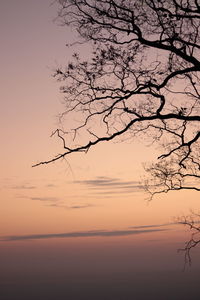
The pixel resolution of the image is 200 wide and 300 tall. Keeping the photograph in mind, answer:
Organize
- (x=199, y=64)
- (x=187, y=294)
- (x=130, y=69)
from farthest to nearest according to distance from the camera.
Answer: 1. (x=187, y=294)
2. (x=130, y=69)
3. (x=199, y=64)

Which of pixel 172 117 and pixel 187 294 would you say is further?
pixel 187 294

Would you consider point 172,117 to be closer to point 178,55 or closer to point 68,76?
point 178,55


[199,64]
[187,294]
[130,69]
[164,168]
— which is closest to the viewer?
[199,64]

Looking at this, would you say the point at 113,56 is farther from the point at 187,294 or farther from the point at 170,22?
the point at 187,294

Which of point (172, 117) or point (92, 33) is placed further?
→ point (92, 33)

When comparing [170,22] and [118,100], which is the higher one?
[170,22]

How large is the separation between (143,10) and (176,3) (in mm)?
872

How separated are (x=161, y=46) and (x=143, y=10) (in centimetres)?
113

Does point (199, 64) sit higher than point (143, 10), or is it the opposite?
point (143, 10)

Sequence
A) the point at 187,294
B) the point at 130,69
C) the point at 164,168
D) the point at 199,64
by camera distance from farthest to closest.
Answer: the point at 187,294 → the point at 164,168 → the point at 130,69 → the point at 199,64

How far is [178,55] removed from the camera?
14227 millimetres

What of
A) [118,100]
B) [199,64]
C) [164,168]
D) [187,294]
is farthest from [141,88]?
[187,294]

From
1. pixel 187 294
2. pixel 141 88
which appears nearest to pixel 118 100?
pixel 141 88

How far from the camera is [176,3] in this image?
47.1ft
